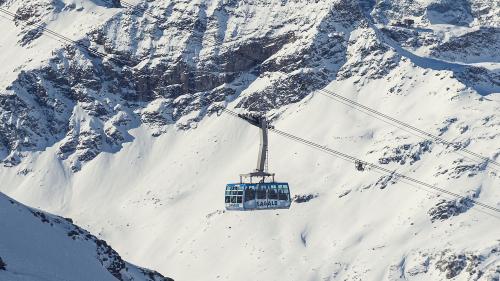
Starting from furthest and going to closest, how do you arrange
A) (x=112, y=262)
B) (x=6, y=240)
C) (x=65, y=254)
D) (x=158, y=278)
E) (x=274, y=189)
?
Result: (x=158, y=278), (x=112, y=262), (x=274, y=189), (x=65, y=254), (x=6, y=240)

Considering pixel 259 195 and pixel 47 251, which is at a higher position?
pixel 47 251

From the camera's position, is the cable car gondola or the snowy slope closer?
the snowy slope

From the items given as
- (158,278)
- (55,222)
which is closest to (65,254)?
(55,222)

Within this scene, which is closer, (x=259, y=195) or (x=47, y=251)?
(x=47, y=251)

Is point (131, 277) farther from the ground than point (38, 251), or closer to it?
closer to it

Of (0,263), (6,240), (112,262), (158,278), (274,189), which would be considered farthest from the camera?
(158,278)

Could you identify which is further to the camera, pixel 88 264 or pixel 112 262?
pixel 112 262

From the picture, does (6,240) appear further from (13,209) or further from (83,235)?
(83,235)

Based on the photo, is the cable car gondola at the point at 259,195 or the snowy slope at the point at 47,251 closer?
the snowy slope at the point at 47,251
